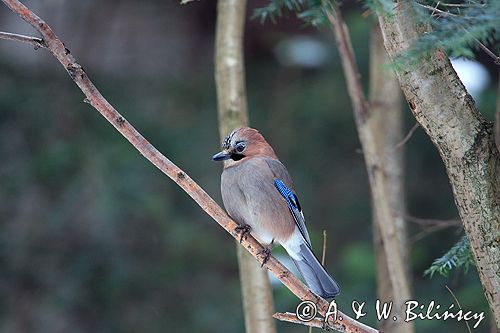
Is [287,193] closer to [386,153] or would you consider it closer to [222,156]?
[222,156]

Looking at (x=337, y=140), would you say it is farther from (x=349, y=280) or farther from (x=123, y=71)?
(x=123, y=71)

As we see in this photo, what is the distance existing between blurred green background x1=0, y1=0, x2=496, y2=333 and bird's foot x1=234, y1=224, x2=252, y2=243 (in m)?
1.91

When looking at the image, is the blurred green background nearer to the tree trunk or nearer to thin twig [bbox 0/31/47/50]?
the tree trunk

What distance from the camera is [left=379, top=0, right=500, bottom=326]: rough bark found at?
2.35 meters

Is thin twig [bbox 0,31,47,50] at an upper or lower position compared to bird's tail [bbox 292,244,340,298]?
upper

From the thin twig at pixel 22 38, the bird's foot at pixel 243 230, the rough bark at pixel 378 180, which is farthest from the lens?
the rough bark at pixel 378 180

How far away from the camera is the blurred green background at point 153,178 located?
566cm

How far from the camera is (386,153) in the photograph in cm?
419

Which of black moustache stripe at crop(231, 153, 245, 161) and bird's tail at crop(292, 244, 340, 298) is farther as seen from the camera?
black moustache stripe at crop(231, 153, 245, 161)

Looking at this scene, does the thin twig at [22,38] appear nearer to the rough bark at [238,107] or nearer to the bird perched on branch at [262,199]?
the bird perched on branch at [262,199]

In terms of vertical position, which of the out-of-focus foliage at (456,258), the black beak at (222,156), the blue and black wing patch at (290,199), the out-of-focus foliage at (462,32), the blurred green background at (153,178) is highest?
the blurred green background at (153,178)

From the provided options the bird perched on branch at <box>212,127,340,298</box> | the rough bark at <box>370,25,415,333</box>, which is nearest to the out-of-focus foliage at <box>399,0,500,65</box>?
the bird perched on branch at <box>212,127,340,298</box>

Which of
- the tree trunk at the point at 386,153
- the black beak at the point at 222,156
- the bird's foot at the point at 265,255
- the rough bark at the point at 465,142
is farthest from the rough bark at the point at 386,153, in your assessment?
the rough bark at the point at 465,142

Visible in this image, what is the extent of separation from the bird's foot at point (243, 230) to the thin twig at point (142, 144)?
0.31m
